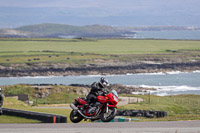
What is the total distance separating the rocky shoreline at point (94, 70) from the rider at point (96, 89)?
4905 inches

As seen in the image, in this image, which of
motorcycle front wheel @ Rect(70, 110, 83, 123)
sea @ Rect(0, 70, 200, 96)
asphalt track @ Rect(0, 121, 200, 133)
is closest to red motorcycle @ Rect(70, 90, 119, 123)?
motorcycle front wheel @ Rect(70, 110, 83, 123)

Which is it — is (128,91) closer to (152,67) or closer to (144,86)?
(144,86)

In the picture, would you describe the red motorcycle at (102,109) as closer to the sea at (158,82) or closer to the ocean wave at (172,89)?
the sea at (158,82)

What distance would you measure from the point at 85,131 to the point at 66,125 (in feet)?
9.41

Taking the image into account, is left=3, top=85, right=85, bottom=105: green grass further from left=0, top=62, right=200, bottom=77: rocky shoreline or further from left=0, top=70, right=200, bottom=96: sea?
left=0, top=62, right=200, bottom=77: rocky shoreline

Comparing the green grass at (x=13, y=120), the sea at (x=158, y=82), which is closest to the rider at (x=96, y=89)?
the green grass at (x=13, y=120)

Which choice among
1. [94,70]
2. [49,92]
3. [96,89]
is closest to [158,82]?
[94,70]

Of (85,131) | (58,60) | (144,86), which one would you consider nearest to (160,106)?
(85,131)

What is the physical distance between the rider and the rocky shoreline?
124588mm

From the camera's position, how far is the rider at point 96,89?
2189 cm

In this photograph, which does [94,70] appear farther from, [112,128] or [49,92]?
[112,128]

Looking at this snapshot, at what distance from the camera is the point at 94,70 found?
153 m

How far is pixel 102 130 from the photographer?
79.1ft

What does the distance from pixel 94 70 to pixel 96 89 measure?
131 m
